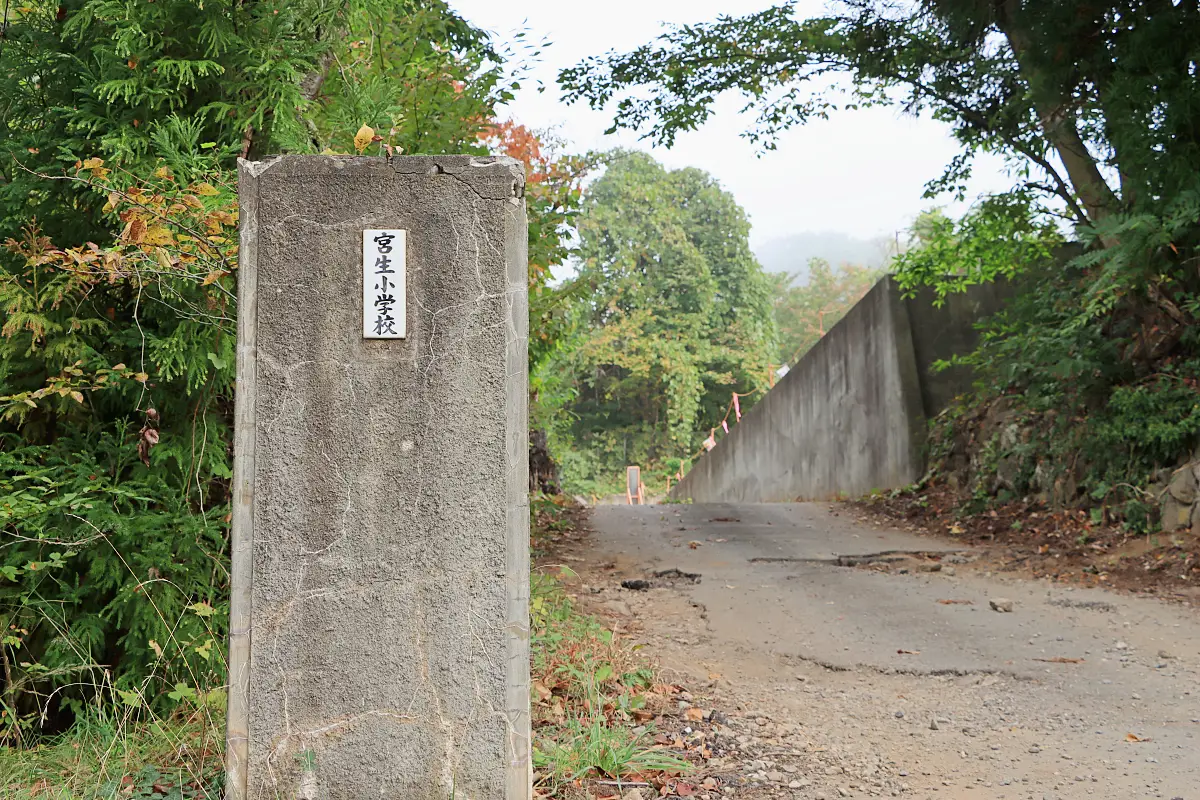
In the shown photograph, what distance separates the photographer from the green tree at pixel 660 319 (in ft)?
86.5

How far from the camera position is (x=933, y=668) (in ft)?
16.5

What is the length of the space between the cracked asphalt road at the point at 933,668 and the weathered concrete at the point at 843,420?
4.48 metres

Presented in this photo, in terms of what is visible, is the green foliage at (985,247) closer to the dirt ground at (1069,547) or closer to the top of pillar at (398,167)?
the dirt ground at (1069,547)

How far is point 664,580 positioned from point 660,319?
19454 millimetres

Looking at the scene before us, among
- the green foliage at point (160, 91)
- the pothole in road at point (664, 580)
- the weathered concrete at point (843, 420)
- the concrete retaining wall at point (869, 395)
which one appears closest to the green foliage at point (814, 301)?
the weathered concrete at point (843, 420)

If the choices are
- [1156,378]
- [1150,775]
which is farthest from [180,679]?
[1156,378]

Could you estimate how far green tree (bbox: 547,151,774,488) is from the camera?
86.5 feet

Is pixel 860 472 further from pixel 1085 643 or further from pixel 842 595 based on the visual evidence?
pixel 1085 643

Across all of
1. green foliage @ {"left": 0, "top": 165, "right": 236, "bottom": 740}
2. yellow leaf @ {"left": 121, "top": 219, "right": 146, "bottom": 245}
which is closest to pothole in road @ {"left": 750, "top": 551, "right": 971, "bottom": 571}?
green foliage @ {"left": 0, "top": 165, "right": 236, "bottom": 740}

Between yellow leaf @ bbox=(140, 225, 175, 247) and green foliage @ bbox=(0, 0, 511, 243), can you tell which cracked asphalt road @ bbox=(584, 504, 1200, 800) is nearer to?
yellow leaf @ bbox=(140, 225, 175, 247)

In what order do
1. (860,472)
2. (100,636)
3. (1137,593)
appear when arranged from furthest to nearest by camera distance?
(860,472) < (1137,593) < (100,636)

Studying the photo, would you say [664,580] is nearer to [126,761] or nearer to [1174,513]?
[1174,513]

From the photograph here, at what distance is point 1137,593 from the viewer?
22.1ft

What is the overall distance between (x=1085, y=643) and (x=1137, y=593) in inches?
62.9
